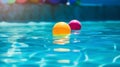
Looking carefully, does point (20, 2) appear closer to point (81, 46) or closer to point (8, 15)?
point (8, 15)

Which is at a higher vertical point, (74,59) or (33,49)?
(33,49)

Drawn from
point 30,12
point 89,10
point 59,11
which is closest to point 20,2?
point 30,12

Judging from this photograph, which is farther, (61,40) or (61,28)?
(61,28)

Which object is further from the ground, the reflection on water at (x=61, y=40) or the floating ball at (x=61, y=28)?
the floating ball at (x=61, y=28)

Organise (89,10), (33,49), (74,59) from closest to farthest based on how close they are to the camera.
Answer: (74,59) < (33,49) < (89,10)

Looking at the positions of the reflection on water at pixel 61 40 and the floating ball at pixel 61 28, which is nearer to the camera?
the reflection on water at pixel 61 40

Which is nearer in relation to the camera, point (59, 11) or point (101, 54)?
point (101, 54)

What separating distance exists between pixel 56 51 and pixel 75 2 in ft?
29.2

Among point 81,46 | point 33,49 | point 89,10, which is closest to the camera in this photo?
point 33,49

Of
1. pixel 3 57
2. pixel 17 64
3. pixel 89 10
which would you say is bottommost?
pixel 17 64

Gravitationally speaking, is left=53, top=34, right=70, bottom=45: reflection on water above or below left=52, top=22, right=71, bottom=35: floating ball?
below

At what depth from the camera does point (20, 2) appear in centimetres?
1275

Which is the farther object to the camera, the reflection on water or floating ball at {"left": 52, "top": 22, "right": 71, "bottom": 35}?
floating ball at {"left": 52, "top": 22, "right": 71, "bottom": 35}

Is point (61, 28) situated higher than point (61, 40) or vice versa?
point (61, 28)
